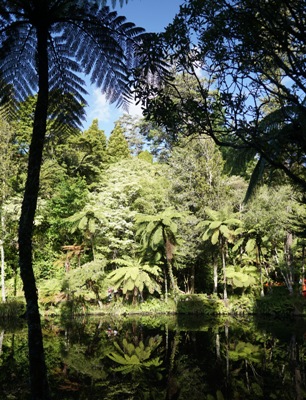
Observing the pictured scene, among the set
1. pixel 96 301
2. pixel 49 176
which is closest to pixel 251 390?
pixel 96 301

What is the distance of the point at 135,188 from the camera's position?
17.0m

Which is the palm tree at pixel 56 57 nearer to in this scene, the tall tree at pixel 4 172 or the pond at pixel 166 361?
the pond at pixel 166 361

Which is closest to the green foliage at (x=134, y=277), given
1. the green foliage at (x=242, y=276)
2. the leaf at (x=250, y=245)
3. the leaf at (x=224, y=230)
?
the green foliage at (x=242, y=276)

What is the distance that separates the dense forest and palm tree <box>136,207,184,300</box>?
0.05m

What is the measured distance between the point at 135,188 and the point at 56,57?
13.5 meters

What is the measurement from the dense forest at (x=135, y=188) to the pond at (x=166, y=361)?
8.02ft

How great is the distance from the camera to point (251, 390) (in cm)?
480

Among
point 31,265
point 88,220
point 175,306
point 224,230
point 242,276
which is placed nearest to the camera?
point 31,265

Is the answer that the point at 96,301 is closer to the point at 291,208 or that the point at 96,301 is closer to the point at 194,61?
the point at 291,208

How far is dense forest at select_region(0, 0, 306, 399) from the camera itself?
3240 mm

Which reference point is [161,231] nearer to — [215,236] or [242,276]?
[215,236]

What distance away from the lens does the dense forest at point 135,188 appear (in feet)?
10.6

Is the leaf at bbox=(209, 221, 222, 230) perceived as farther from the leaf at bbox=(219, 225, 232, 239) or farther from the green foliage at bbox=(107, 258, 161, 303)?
the green foliage at bbox=(107, 258, 161, 303)

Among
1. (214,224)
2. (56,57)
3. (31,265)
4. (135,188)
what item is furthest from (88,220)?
(31,265)
